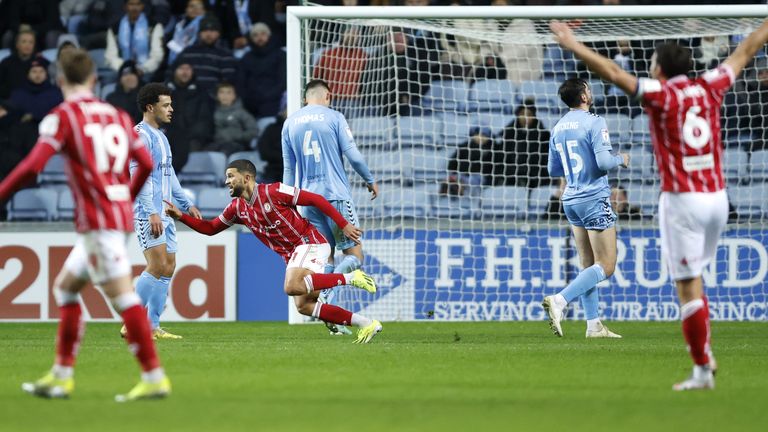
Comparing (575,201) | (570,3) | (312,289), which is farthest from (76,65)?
(570,3)

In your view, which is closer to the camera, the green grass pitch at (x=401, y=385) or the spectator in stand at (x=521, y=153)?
the green grass pitch at (x=401, y=385)

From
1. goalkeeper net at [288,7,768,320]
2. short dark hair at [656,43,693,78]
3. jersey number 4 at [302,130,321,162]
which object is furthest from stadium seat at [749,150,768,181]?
short dark hair at [656,43,693,78]

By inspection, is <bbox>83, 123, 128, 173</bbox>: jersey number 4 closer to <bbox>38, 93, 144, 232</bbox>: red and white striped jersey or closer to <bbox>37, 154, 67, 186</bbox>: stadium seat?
<bbox>38, 93, 144, 232</bbox>: red and white striped jersey

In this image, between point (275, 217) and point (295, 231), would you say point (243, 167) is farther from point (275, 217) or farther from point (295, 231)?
point (295, 231)

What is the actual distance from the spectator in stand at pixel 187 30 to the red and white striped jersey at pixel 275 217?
7381mm

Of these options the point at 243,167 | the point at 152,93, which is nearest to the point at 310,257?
the point at 243,167

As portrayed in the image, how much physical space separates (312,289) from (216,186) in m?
6.10

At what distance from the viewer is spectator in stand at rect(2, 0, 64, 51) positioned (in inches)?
691

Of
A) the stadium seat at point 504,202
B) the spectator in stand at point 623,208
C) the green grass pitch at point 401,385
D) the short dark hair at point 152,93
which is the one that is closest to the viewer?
the green grass pitch at point 401,385

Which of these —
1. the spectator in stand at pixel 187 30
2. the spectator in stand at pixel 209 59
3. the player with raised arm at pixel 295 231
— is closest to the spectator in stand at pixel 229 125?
the spectator in stand at pixel 209 59

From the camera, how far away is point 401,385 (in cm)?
648

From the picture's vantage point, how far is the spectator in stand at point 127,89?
51.4 feet

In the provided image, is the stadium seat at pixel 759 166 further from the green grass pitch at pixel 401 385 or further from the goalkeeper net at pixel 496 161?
the green grass pitch at pixel 401 385

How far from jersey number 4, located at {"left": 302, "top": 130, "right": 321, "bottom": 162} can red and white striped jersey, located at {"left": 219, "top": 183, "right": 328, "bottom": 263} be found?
973 millimetres
